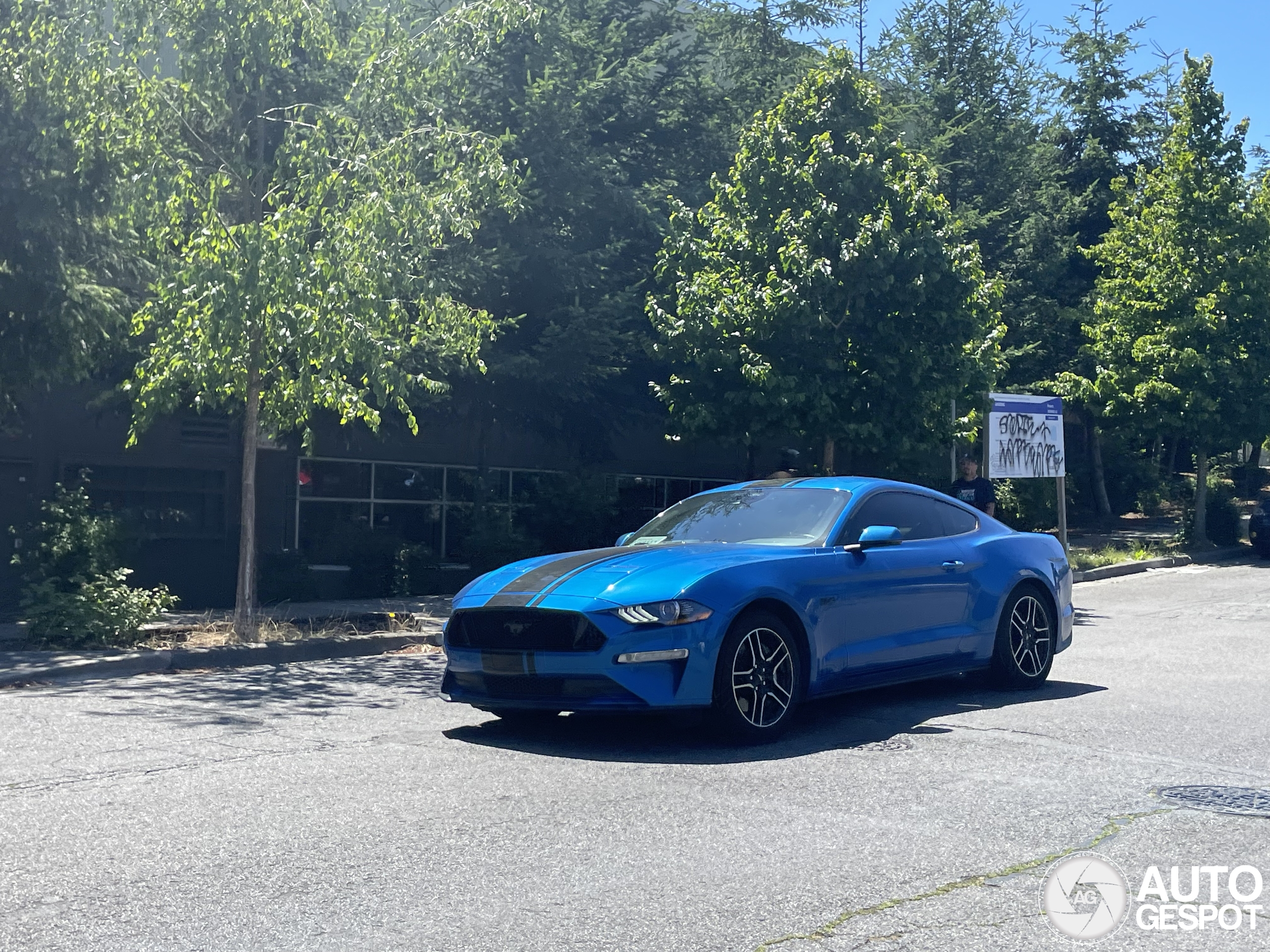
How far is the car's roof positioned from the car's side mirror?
603 mm

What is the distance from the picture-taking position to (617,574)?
310 inches

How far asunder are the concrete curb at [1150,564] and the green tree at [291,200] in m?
11.8

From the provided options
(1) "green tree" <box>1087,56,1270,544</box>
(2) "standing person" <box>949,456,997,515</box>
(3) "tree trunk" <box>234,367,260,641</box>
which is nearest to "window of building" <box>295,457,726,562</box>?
(3) "tree trunk" <box>234,367,260,641</box>

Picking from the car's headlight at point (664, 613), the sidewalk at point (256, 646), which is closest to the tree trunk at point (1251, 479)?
the sidewalk at point (256, 646)

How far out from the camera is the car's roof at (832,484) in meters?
9.32

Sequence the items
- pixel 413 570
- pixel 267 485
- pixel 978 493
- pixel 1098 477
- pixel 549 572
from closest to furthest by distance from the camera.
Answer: pixel 549 572, pixel 978 493, pixel 413 570, pixel 267 485, pixel 1098 477

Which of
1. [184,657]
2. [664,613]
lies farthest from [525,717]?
[184,657]

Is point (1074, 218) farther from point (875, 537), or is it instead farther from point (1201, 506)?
point (875, 537)

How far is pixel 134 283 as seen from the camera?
1603 centimetres

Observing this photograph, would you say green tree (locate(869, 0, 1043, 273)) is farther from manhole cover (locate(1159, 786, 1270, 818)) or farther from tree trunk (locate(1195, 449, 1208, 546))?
manhole cover (locate(1159, 786, 1270, 818))

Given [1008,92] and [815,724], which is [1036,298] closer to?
[1008,92]

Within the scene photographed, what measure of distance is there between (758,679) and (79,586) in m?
7.93

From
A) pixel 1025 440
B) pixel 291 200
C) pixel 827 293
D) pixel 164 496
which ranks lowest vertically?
pixel 164 496

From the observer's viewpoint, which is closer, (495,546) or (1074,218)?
(495,546)
